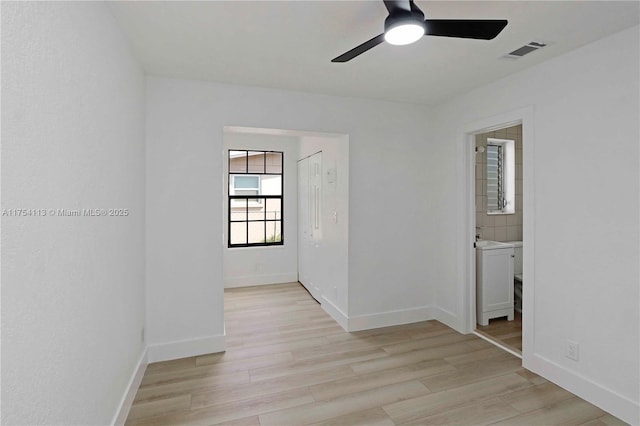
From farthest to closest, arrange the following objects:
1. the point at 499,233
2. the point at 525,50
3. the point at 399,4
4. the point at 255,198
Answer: the point at 255,198 < the point at 499,233 < the point at 525,50 < the point at 399,4

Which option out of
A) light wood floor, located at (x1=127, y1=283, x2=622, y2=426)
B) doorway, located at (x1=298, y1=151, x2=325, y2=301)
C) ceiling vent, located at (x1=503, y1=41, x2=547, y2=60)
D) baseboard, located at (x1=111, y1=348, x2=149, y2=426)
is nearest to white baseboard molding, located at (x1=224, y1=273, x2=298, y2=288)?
doorway, located at (x1=298, y1=151, x2=325, y2=301)

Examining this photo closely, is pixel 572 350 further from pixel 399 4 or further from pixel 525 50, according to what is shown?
pixel 399 4

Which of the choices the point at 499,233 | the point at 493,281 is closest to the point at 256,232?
the point at 493,281

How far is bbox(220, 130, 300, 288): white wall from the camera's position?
5164 mm

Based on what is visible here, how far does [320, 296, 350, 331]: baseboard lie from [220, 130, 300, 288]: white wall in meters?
1.36

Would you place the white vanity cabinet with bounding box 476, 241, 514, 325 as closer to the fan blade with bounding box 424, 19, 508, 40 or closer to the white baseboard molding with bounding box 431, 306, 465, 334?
the white baseboard molding with bounding box 431, 306, 465, 334

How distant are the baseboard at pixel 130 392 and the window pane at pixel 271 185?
10.3 ft

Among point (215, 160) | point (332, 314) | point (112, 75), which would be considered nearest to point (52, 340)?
point (112, 75)

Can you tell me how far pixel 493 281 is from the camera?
368 centimetres

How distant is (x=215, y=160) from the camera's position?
3047mm

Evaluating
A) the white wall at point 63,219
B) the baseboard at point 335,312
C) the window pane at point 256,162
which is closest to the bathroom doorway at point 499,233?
the baseboard at point 335,312

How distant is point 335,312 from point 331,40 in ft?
9.51

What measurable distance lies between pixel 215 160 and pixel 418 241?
247 cm

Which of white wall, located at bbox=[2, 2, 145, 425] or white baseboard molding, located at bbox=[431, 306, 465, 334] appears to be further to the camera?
white baseboard molding, located at bbox=[431, 306, 465, 334]
